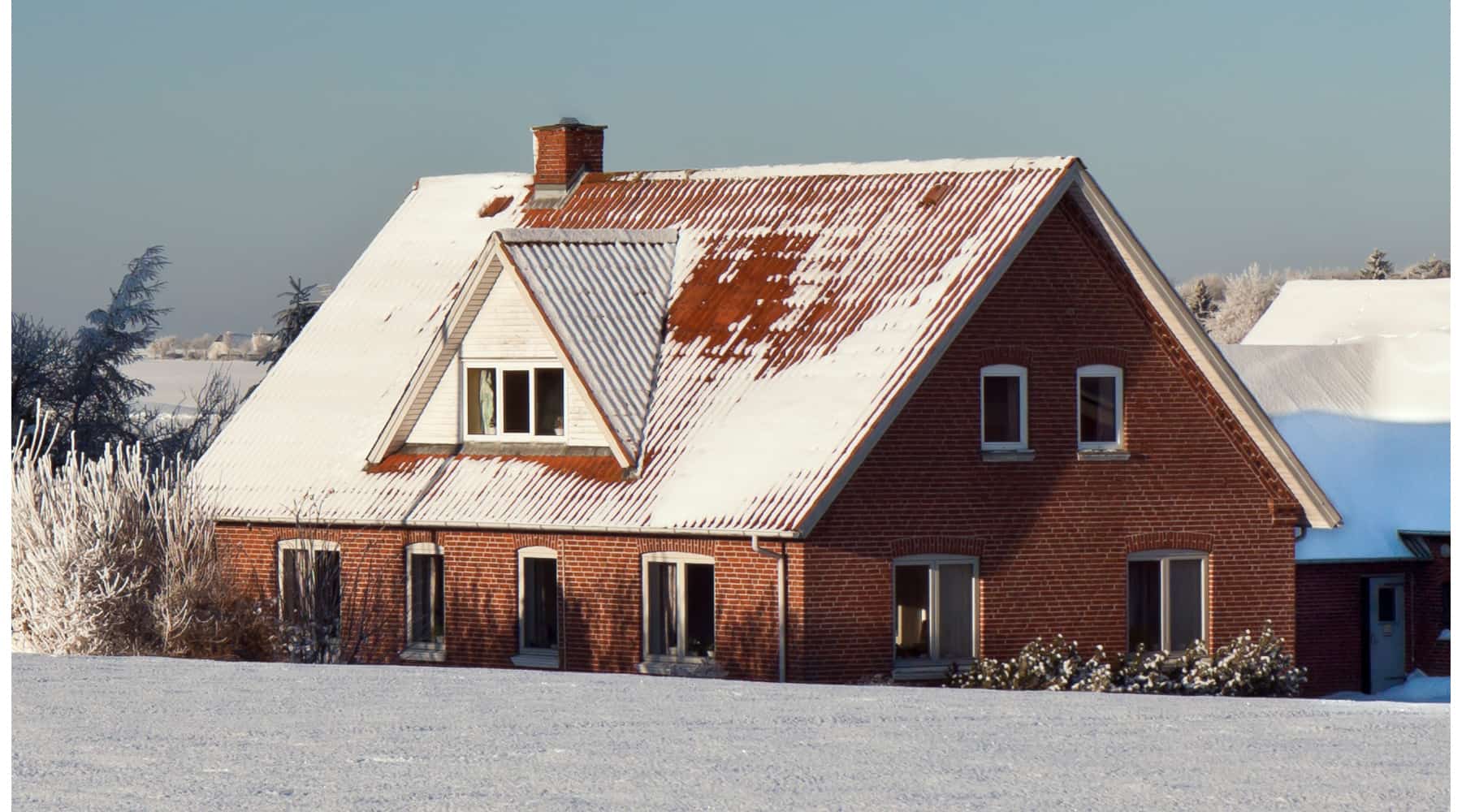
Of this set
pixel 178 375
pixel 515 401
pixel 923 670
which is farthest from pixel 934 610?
pixel 178 375

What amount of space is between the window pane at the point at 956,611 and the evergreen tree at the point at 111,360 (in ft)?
74.5

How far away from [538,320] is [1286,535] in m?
9.60

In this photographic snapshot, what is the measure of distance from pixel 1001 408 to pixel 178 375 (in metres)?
122

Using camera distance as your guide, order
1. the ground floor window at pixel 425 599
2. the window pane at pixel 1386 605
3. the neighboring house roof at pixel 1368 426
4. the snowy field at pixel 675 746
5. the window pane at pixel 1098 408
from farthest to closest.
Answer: the neighboring house roof at pixel 1368 426 → the window pane at pixel 1386 605 → the ground floor window at pixel 425 599 → the window pane at pixel 1098 408 → the snowy field at pixel 675 746

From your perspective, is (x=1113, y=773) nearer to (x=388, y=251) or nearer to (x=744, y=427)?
(x=744, y=427)

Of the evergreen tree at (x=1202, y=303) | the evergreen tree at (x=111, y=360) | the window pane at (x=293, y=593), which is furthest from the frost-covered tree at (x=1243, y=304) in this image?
the window pane at (x=293, y=593)

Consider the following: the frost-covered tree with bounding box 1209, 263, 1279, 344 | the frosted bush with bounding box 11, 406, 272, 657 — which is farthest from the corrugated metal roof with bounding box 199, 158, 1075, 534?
the frost-covered tree with bounding box 1209, 263, 1279, 344

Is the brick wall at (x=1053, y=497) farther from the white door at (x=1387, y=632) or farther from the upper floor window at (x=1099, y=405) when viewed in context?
the white door at (x=1387, y=632)

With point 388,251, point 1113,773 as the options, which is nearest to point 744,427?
point 388,251

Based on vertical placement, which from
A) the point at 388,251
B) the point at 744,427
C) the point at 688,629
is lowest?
the point at 688,629

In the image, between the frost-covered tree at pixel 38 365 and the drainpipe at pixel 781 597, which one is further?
the frost-covered tree at pixel 38 365

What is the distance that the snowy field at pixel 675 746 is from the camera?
1198 cm

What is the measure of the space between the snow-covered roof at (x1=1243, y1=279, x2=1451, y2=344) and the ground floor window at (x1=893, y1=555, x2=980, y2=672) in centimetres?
2675

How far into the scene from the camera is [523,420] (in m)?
29.4
